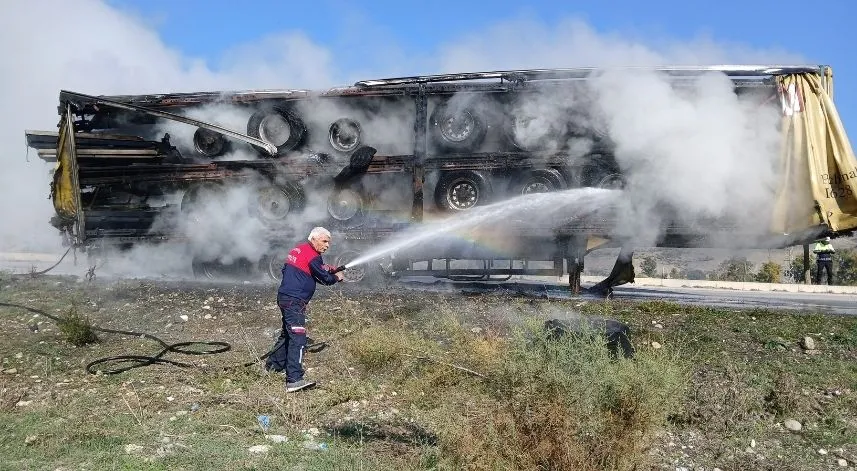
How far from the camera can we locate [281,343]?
7082 millimetres

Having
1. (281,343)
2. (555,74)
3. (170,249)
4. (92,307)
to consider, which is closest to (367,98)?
(555,74)

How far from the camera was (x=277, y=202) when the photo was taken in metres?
12.6

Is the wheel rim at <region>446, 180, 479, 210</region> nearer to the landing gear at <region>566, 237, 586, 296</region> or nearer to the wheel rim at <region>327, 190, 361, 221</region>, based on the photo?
the wheel rim at <region>327, 190, 361, 221</region>

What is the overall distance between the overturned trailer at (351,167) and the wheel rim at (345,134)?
0.06 ft

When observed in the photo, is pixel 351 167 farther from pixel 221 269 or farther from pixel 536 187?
pixel 221 269

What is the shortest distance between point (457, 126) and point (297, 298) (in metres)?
6.11

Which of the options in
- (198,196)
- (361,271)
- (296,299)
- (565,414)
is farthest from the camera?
(198,196)

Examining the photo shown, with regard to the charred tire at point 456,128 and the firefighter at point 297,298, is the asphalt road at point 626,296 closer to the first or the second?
the charred tire at point 456,128

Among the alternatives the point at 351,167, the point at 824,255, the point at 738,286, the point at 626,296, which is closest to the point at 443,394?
the point at 351,167

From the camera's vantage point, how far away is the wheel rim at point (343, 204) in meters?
12.5

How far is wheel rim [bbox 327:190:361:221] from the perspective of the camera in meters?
12.5

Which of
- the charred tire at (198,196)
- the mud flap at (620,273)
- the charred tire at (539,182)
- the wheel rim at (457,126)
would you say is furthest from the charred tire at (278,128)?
the mud flap at (620,273)

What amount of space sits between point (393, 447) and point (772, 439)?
2.88 m

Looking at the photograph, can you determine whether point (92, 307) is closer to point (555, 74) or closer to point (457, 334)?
point (457, 334)
